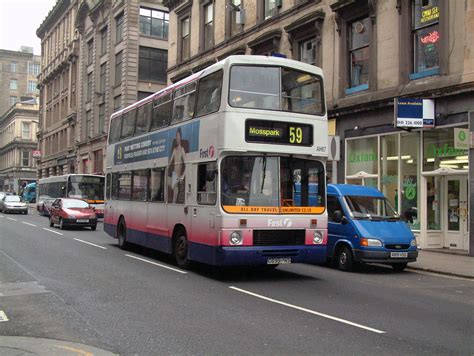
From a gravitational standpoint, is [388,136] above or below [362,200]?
above

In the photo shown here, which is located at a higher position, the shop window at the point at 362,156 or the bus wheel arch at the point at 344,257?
the shop window at the point at 362,156

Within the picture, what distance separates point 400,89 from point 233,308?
41.2 ft

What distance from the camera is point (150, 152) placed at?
1387 centimetres

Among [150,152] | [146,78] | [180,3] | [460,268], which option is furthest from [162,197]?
[146,78]

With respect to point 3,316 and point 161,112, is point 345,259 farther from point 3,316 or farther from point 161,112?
point 3,316

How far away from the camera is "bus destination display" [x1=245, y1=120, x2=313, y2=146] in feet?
33.6

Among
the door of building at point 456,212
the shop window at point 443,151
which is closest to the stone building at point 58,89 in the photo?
the shop window at point 443,151

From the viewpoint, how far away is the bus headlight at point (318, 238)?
35.3 feet

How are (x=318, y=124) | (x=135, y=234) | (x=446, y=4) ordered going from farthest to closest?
(x=446, y=4) < (x=135, y=234) < (x=318, y=124)

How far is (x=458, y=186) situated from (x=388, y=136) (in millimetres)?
3165

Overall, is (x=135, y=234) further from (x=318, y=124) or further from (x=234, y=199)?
(x=318, y=124)

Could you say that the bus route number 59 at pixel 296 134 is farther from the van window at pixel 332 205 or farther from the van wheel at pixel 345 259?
the van wheel at pixel 345 259

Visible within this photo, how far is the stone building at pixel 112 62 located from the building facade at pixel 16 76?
60848 mm

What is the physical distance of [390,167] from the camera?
1872 centimetres
